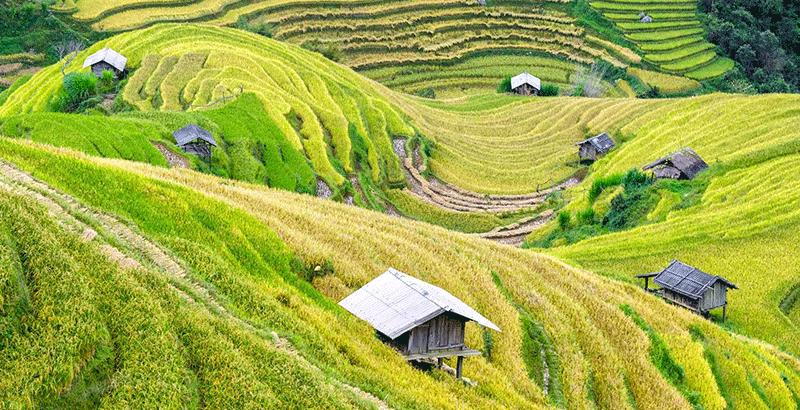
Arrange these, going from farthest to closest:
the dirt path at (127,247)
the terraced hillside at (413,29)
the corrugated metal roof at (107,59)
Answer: the terraced hillside at (413,29), the corrugated metal roof at (107,59), the dirt path at (127,247)

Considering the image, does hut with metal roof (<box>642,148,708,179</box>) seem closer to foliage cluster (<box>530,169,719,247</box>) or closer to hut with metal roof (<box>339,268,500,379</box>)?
foliage cluster (<box>530,169,719,247</box>)

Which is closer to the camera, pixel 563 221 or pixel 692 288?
pixel 692 288

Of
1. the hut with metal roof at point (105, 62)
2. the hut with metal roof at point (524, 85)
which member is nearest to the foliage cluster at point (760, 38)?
the hut with metal roof at point (524, 85)

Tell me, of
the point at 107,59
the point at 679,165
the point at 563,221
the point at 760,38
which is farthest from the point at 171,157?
the point at 760,38

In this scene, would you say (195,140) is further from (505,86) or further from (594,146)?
(505,86)

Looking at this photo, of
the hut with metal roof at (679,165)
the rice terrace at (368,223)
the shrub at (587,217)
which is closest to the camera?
the rice terrace at (368,223)

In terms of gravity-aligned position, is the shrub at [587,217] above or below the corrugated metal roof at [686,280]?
below

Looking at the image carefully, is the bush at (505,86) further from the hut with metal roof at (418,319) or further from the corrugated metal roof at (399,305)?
the hut with metal roof at (418,319)

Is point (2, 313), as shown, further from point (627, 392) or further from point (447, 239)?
point (447, 239)

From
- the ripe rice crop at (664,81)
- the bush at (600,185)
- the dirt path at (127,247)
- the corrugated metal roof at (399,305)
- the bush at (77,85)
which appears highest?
the dirt path at (127,247)
